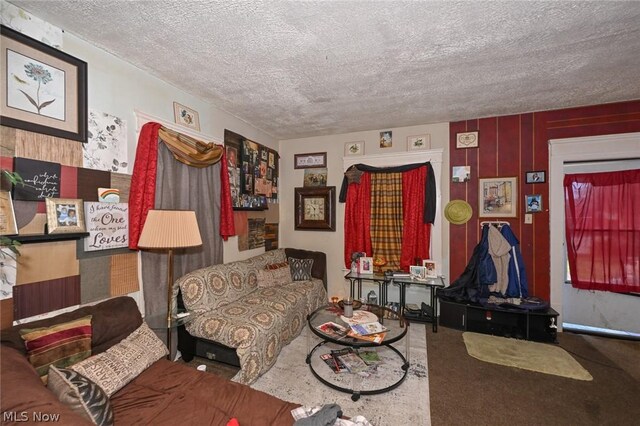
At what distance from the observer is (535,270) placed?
3.28 m

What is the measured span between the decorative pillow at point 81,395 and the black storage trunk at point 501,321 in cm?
331

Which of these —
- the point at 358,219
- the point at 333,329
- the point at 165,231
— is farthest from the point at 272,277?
the point at 165,231

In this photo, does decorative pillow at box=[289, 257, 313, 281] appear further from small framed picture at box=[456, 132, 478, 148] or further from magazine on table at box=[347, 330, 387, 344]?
small framed picture at box=[456, 132, 478, 148]

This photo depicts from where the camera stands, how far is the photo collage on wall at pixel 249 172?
132 inches

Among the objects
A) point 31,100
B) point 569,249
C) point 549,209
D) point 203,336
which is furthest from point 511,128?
point 31,100

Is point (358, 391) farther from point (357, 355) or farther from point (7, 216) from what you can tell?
point (7, 216)

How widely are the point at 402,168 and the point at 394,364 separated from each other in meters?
2.47

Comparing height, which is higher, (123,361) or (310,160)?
(310,160)

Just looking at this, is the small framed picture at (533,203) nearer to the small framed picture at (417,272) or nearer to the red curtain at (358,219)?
the small framed picture at (417,272)

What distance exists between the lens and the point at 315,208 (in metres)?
4.27

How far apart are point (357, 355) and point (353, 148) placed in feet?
9.26

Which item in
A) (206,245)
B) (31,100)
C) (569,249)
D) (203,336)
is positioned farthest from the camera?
(569,249)

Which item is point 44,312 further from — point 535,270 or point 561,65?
point 535,270

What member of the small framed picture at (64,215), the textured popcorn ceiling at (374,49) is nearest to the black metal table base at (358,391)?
the small framed picture at (64,215)
